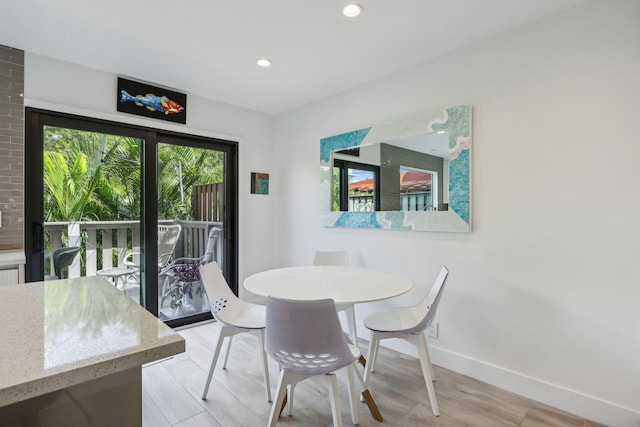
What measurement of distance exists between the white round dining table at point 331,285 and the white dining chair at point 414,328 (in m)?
0.19

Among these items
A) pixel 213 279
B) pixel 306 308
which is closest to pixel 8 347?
pixel 306 308

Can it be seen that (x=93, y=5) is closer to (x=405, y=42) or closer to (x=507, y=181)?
(x=405, y=42)

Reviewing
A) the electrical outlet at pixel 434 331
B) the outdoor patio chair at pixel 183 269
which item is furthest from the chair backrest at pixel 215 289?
the electrical outlet at pixel 434 331

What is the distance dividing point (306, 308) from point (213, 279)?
45.5 inches

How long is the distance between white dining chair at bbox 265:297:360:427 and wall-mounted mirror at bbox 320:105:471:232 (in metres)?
1.43

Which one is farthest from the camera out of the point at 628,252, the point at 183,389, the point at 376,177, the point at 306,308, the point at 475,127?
the point at 376,177

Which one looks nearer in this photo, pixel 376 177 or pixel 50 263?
pixel 50 263

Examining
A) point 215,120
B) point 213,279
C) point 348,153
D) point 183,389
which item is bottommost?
point 183,389

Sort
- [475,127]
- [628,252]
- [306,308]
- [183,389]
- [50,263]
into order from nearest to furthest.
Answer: [306,308] → [628,252] → [183,389] → [475,127] → [50,263]

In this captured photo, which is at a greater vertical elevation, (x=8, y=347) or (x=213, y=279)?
(x=8, y=347)

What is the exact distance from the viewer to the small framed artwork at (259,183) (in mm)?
3930

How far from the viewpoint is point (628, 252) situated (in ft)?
5.91

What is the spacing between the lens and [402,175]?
282 centimetres

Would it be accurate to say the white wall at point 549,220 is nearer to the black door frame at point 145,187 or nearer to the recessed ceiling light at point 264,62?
the recessed ceiling light at point 264,62
